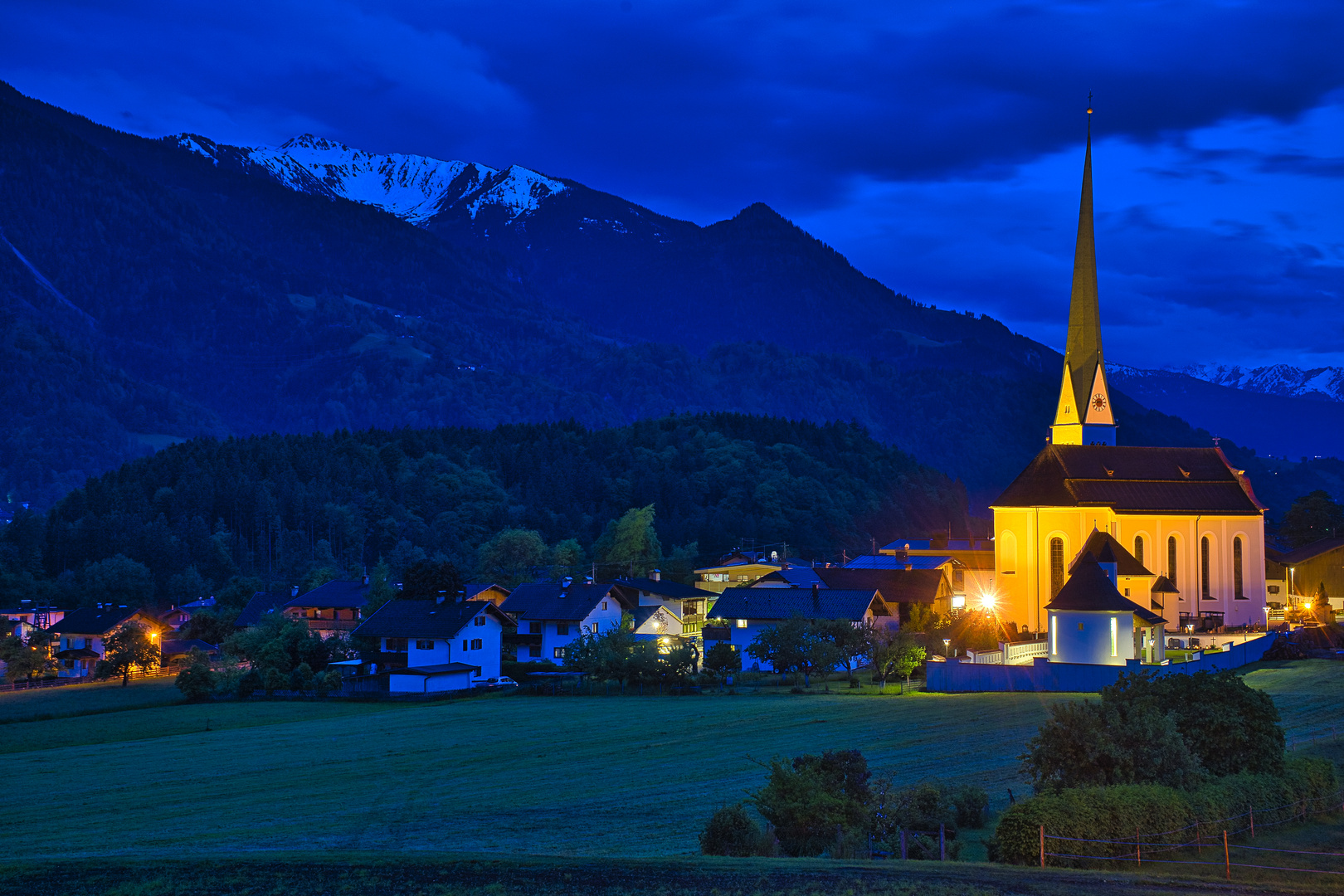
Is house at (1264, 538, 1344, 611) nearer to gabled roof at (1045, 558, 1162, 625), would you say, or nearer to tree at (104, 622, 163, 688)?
gabled roof at (1045, 558, 1162, 625)

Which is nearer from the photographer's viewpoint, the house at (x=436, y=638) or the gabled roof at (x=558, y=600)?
the house at (x=436, y=638)

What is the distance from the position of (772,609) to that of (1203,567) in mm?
26489

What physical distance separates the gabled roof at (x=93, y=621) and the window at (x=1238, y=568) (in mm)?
77332

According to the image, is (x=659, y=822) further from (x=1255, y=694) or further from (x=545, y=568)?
(x=545, y=568)

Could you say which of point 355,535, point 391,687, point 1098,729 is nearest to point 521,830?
point 1098,729

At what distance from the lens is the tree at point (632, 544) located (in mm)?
117644

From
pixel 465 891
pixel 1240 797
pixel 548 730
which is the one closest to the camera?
pixel 465 891

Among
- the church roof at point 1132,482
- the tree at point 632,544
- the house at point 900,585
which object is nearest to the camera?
the church roof at point 1132,482

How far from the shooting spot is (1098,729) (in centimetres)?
2331

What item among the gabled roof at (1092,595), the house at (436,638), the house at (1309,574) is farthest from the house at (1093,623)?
the house at (1309,574)

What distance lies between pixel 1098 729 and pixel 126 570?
106 metres

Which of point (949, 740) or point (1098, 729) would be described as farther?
point (949, 740)

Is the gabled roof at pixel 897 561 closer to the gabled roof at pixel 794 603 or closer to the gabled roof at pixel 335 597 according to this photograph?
the gabled roof at pixel 794 603

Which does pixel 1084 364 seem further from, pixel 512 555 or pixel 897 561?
pixel 512 555
